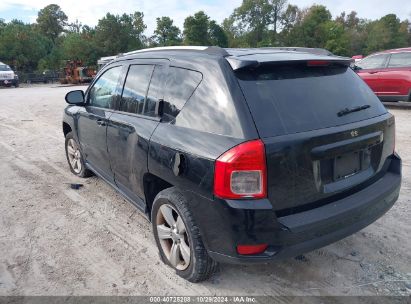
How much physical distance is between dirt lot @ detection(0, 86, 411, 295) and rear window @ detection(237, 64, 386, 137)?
4.18 feet

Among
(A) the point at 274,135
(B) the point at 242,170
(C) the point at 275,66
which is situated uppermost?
(C) the point at 275,66

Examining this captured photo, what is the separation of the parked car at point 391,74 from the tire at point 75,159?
8704 millimetres

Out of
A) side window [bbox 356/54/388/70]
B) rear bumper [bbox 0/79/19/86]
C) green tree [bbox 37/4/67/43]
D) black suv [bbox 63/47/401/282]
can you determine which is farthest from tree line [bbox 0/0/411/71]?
black suv [bbox 63/47/401/282]

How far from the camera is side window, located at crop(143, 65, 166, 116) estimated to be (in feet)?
10.1

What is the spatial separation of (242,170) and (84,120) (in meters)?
2.93

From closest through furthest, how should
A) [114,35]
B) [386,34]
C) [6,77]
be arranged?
[6,77]
[114,35]
[386,34]

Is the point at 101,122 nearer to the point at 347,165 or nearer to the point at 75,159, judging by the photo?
the point at 75,159

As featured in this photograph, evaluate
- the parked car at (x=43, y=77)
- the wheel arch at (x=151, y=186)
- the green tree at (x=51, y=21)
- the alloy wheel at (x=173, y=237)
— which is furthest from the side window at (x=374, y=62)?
the green tree at (x=51, y=21)

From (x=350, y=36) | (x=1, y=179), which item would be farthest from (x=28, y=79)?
(x=350, y=36)

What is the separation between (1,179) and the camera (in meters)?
5.48

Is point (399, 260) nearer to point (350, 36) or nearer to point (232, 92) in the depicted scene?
point (232, 92)

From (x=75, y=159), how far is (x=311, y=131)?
4.05 m

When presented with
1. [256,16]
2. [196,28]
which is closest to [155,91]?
[196,28]

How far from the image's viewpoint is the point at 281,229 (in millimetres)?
2268
